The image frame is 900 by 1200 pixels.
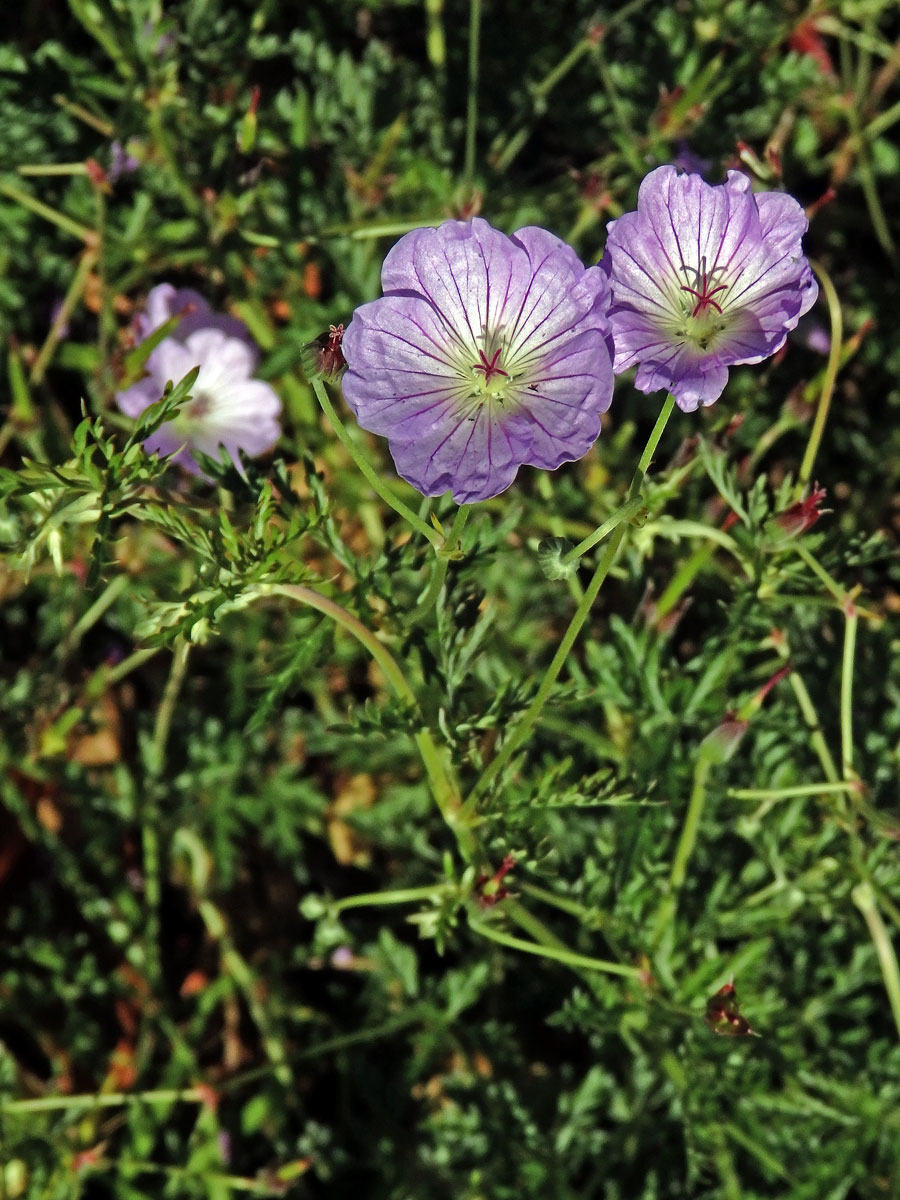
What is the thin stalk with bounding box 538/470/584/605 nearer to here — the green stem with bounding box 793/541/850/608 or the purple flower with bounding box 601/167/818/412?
the green stem with bounding box 793/541/850/608

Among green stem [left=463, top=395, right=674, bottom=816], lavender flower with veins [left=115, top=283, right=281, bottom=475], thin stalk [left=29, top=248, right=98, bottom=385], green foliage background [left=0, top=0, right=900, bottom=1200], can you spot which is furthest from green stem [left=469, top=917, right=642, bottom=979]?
thin stalk [left=29, top=248, right=98, bottom=385]

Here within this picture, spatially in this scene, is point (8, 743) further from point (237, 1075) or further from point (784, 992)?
point (784, 992)

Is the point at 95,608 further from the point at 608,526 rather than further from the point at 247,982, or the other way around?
the point at 608,526

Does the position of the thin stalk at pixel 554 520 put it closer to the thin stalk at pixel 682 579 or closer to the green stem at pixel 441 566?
the thin stalk at pixel 682 579

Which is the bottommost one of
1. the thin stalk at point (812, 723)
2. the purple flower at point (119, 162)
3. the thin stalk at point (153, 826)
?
the thin stalk at point (153, 826)

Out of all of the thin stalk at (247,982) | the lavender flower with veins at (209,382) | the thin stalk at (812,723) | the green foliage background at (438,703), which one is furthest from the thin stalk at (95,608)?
the thin stalk at (812,723)

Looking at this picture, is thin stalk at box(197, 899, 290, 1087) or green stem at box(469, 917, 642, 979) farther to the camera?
thin stalk at box(197, 899, 290, 1087)

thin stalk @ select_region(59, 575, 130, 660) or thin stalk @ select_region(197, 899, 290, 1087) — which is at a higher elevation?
thin stalk @ select_region(59, 575, 130, 660)
